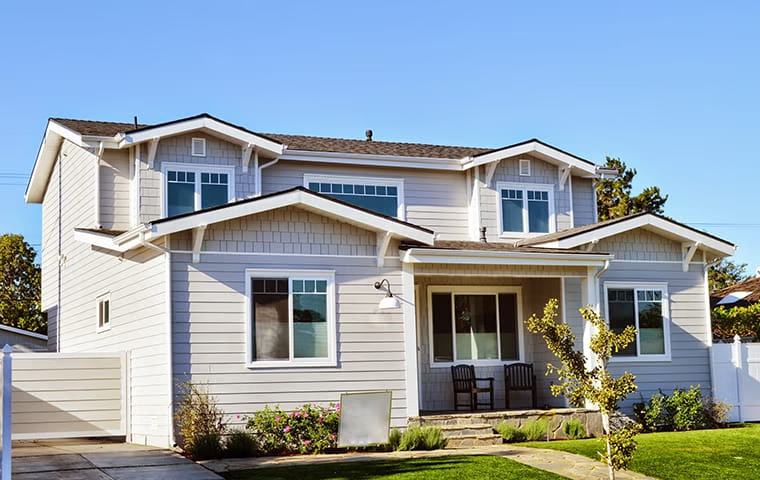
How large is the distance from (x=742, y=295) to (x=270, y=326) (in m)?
15.7

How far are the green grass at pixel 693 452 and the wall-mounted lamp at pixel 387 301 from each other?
10.0 ft

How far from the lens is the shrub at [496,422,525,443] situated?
15484 mm

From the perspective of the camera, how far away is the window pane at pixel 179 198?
682 inches

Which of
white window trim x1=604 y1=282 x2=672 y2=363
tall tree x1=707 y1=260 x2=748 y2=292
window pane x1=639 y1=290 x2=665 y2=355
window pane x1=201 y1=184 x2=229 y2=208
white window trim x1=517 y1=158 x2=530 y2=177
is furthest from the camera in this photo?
tall tree x1=707 y1=260 x2=748 y2=292

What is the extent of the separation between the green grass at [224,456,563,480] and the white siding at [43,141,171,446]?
288 centimetres

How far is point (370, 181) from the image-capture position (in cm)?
1903

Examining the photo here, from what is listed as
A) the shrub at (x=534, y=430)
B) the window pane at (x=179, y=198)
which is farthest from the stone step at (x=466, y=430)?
the window pane at (x=179, y=198)

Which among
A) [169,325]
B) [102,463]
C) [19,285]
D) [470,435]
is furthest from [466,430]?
[19,285]

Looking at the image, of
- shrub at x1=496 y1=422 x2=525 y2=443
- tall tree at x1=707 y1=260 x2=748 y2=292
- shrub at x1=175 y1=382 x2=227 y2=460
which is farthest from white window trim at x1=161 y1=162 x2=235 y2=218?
tall tree at x1=707 y1=260 x2=748 y2=292

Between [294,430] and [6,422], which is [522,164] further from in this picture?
[6,422]

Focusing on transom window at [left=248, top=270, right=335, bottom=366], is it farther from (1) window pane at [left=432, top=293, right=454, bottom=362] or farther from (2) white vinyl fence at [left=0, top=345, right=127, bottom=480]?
(1) window pane at [left=432, top=293, right=454, bottom=362]

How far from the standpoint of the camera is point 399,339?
51.0ft

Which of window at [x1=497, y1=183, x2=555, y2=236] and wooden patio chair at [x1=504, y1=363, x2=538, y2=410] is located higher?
window at [x1=497, y1=183, x2=555, y2=236]

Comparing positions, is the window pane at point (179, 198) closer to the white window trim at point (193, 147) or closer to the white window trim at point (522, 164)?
the white window trim at point (193, 147)
